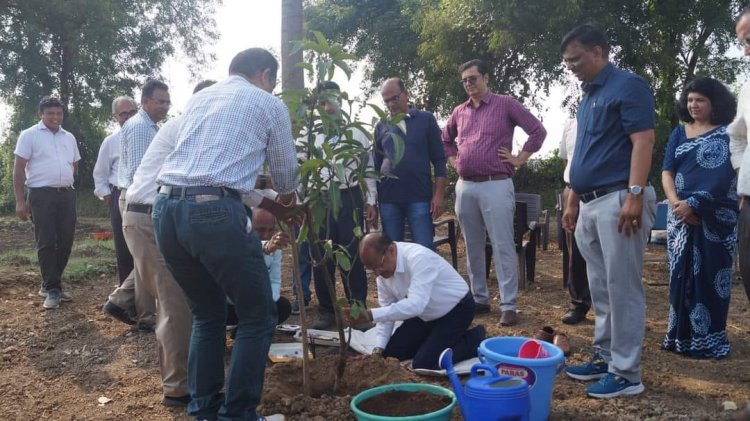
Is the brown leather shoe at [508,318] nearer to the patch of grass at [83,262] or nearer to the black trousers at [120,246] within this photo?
the black trousers at [120,246]

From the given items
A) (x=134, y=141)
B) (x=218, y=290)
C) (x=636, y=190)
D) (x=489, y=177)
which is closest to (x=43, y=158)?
(x=134, y=141)

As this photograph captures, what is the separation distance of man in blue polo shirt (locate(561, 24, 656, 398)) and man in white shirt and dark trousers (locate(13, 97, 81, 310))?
14.7 feet

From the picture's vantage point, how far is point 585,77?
321cm

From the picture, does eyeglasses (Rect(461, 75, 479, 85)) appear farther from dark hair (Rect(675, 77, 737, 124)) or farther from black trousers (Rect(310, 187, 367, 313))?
dark hair (Rect(675, 77, 737, 124))

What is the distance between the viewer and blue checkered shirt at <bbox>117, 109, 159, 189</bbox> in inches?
157

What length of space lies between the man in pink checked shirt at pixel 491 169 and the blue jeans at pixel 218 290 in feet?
7.40

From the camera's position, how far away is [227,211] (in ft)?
8.23

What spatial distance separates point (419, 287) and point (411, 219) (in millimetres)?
1395

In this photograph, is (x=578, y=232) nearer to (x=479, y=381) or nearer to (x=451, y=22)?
(x=479, y=381)

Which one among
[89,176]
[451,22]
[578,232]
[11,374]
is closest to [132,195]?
[11,374]

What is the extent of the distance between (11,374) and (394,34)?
12.4m

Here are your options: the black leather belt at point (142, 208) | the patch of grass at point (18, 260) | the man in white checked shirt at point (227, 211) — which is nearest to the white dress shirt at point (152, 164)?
the black leather belt at point (142, 208)

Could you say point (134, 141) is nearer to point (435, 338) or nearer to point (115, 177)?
point (115, 177)

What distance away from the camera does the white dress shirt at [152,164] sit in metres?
3.12
